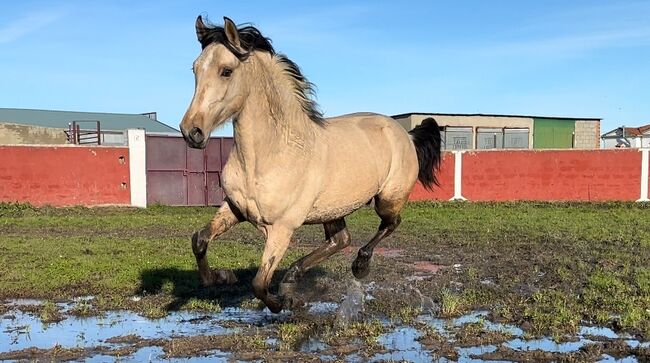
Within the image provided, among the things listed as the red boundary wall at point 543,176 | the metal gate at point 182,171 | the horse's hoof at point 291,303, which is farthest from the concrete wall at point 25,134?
the horse's hoof at point 291,303

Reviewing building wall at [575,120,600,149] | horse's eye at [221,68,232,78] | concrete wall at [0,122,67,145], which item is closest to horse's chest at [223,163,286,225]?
horse's eye at [221,68,232,78]

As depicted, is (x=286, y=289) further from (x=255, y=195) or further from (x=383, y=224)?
(x=383, y=224)

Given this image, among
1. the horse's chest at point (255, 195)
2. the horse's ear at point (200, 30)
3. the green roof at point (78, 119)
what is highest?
the green roof at point (78, 119)

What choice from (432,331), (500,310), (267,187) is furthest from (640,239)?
(267,187)

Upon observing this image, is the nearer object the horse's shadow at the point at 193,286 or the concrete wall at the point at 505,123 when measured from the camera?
the horse's shadow at the point at 193,286

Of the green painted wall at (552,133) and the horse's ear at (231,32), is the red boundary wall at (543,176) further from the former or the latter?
the horse's ear at (231,32)

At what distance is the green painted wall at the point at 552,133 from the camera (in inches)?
1598

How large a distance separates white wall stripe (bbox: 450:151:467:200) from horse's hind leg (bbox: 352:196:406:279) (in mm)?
17500

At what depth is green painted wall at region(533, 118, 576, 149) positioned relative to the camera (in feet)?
133

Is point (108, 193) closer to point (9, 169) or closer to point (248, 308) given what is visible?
point (9, 169)

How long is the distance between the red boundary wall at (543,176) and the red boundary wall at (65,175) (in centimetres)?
1072

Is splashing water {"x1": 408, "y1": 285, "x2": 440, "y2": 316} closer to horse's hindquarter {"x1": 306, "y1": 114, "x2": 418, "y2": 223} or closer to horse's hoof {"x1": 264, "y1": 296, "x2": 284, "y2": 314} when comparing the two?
horse's hindquarter {"x1": 306, "y1": 114, "x2": 418, "y2": 223}

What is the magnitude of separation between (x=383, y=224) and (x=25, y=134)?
3205 centimetres

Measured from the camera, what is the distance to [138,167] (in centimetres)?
2211
